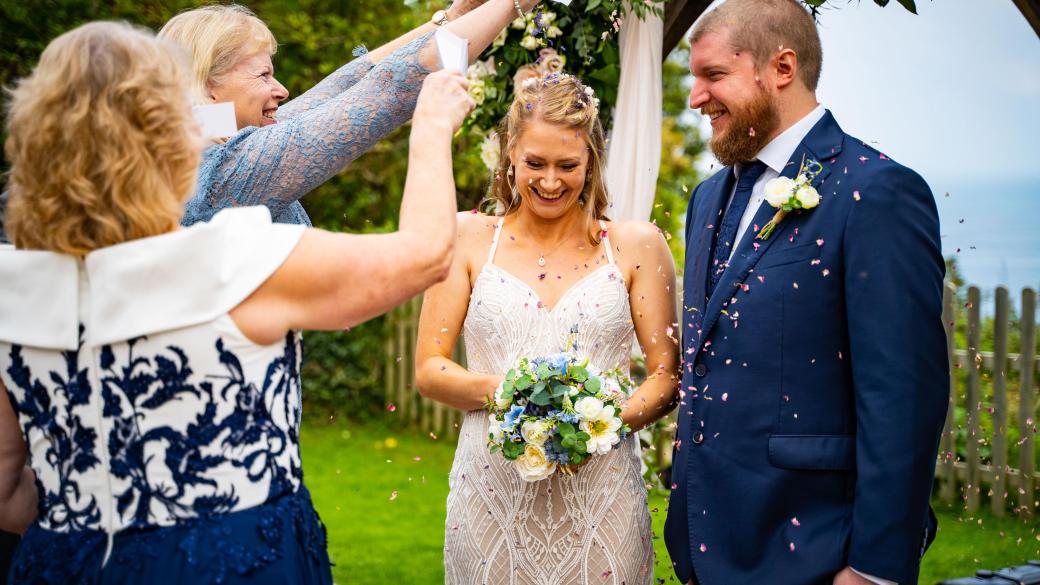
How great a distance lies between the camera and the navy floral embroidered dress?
1718mm

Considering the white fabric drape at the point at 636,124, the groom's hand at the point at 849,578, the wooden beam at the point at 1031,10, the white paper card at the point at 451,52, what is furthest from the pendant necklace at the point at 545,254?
the wooden beam at the point at 1031,10

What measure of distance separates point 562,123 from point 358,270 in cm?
156

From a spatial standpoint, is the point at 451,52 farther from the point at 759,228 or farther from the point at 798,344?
the point at 798,344

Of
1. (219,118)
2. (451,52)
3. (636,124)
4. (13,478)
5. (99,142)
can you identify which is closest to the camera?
(99,142)

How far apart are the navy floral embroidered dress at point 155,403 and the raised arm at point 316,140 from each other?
0.75 metres

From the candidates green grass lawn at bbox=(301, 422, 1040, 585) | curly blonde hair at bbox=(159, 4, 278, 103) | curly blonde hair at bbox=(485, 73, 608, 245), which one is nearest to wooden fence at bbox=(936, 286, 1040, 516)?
green grass lawn at bbox=(301, 422, 1040, 585)

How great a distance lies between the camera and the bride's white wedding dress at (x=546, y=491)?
10.2ft

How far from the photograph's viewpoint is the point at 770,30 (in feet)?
8.98

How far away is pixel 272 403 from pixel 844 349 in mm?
1482

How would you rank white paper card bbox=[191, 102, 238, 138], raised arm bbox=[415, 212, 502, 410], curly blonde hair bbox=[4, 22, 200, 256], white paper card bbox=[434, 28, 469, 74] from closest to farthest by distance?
1. curly blonde hair bbox=[4, 22, 200, 256]
2. white paper card bbox=[434, 28, 469, 74]
3. white paper card bbox=[191, 102, 238, 138]
4. raised arm bbox=[415, 212, 502, 410]

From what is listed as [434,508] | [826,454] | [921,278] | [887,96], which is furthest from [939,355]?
[434,508]

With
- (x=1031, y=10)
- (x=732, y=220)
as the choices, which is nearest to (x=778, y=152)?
(x=732, y=220)

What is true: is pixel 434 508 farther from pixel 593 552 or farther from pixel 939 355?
pixel 939 355

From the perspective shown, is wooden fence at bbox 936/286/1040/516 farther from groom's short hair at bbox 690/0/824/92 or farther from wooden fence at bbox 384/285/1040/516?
groom's short hair at bbox 690/0/824/92
